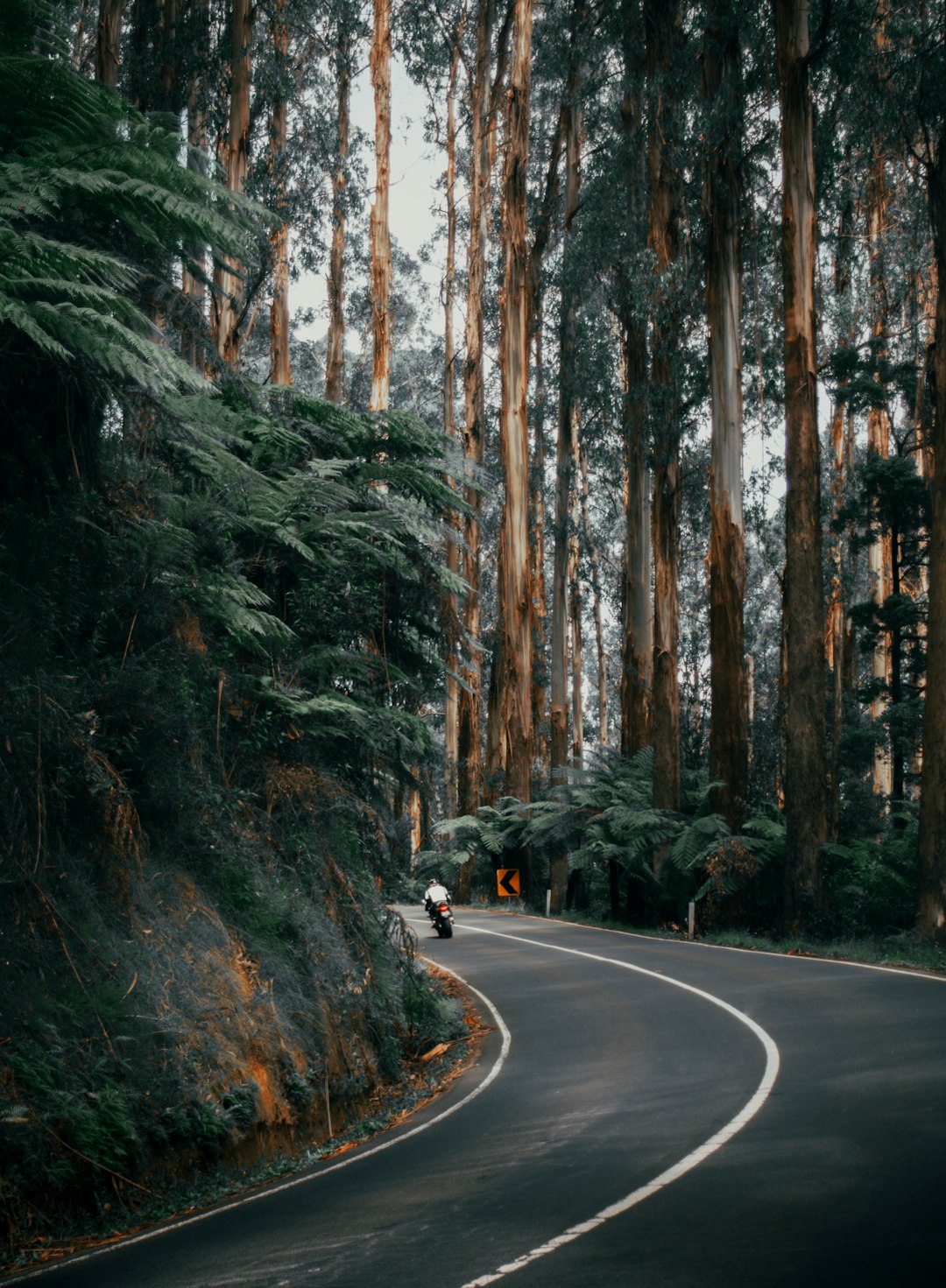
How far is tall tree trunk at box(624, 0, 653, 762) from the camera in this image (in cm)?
2869

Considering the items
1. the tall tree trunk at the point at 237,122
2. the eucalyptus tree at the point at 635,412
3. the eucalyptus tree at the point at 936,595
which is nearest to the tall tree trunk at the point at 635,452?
the eucalyptus tree at the point at 635,412

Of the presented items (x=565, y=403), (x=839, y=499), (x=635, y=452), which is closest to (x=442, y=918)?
(x=635, y=452)

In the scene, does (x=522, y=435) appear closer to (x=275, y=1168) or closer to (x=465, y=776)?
(x=465, y=776)

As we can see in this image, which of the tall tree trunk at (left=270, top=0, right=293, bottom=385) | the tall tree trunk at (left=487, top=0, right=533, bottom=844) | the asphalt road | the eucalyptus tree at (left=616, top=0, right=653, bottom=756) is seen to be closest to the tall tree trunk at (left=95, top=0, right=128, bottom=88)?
the tall tree trunk at (left=270, top=0, right=293, bottom=385)

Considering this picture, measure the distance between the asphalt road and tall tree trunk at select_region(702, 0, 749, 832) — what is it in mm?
10065

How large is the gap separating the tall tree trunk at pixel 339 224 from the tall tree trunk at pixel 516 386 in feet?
13.1

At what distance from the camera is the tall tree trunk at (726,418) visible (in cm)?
2348

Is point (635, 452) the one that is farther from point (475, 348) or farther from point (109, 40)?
point (109, 40)

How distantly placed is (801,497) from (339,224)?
61.9ft

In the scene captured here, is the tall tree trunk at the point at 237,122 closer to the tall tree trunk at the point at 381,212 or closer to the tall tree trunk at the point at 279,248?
the tall tree trunk at the point at 279,248

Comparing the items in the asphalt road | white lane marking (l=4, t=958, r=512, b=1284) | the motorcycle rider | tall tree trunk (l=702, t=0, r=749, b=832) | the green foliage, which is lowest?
white lane marking (l=4, t=958, r=512, b=1284)

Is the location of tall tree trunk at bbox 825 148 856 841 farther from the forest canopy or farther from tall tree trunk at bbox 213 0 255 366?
tall tree trunk at bbox 213 0 255 366

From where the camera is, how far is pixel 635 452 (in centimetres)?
2941

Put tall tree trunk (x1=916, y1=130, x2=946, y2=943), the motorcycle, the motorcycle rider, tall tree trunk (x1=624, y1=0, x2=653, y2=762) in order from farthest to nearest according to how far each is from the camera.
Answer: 1. tall tree trunk (x1=624, y1=0, x2=653, y2=762)
2. the motorcycle rider
3. the motorcycle
4. tall tree trunk (x1=916, y1=130, x2=946, y2=943)
